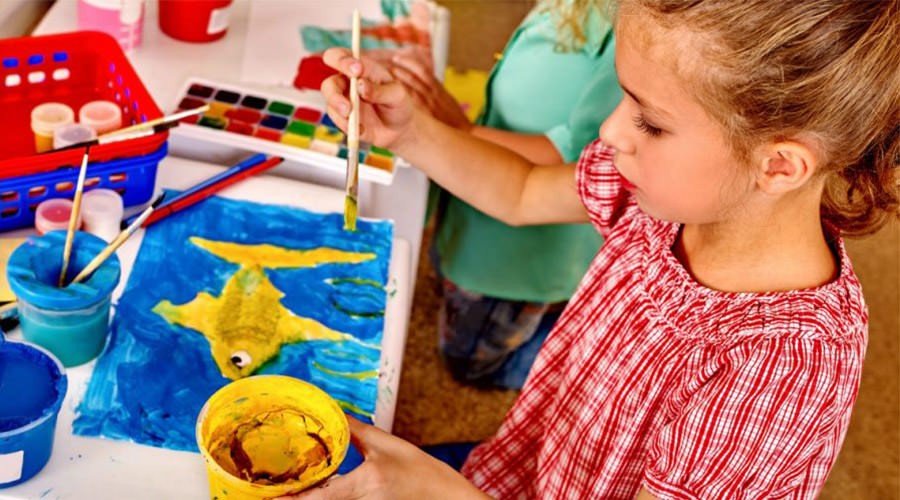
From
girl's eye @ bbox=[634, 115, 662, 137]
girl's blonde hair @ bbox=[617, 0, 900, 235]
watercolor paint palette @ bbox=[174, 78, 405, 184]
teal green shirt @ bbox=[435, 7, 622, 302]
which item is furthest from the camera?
teal green shirt @ bbox=[435, 7, 622, 302]

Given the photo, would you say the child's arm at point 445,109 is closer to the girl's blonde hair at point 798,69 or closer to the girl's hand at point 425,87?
the girl's hand at point 425,87

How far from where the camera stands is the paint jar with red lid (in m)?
1.17

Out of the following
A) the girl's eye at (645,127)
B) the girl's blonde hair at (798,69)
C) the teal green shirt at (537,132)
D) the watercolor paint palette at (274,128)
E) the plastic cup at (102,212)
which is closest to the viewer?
the girl's blonde hair at (798,69)

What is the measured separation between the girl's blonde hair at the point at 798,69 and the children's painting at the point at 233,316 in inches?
13.8

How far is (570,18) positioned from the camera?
1146 mm

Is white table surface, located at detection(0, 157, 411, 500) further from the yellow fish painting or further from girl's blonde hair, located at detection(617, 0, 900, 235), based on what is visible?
girl's blonde hair, located at detection(617, 0, 900, 235)

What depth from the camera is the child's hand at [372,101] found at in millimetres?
917

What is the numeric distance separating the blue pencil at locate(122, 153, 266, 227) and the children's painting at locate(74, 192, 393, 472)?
0.02 m

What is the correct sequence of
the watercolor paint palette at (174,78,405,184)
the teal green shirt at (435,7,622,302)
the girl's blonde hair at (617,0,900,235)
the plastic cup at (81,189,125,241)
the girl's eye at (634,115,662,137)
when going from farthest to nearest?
the teal green shirt at (435,7,622,302) < the watercolor paint palette at (174,78,405,184) < the plastic cup at (81,189,125,241) < the girl's eye at (634,115,662,137) < the girl's blonde hair at (617,0,900,235)

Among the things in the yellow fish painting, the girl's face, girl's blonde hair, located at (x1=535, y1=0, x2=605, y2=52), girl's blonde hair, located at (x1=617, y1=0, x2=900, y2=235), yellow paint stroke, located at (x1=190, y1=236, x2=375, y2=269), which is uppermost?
girl's blonde hair, located at (x1=617, y1=0, x2=900, y2=235)

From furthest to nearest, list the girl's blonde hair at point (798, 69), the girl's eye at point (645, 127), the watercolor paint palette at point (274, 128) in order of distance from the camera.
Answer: the watercolor paint palette at point (274, 128) → the girl's eye at point (645, 127) → the girl's blonde hair at point (798, 69)

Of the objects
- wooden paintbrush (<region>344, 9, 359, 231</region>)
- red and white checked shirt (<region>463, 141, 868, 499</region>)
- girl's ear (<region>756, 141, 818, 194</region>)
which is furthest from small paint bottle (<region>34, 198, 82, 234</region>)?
girl's ear (<region>756, 141, 818, 194</region>)

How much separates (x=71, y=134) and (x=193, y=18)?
0.96 feet

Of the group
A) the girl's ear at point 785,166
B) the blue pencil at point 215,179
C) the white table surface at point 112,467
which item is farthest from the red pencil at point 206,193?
the girl's ear at point 785,166
